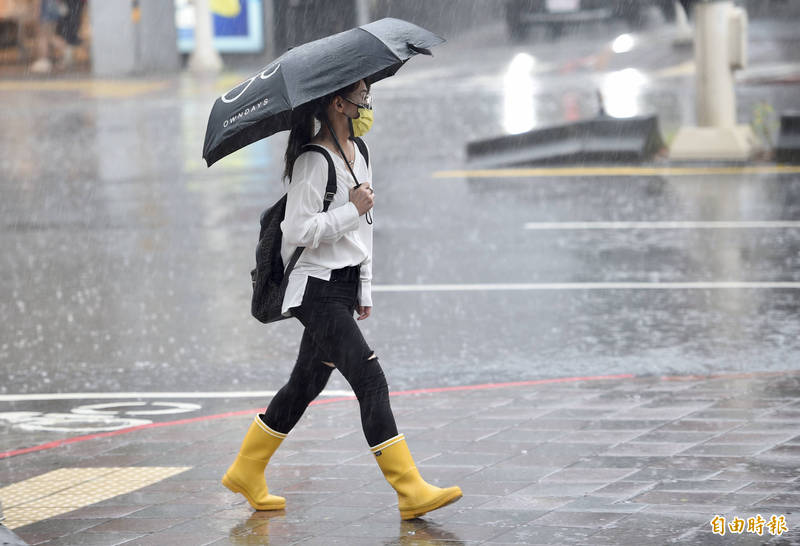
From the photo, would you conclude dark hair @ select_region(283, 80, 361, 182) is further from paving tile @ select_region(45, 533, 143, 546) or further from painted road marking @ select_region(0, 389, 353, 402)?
painted road marking @ select_region(0, 389, 353, 402)

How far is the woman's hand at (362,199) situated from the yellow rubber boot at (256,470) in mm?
961

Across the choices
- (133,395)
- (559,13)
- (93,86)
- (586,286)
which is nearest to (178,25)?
(93,86)

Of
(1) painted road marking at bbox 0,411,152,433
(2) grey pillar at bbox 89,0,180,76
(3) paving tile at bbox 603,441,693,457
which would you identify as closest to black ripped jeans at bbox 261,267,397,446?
(3) paving tile at bbox 603,441,693,457

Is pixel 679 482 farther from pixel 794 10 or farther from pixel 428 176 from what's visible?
pixel 794 10

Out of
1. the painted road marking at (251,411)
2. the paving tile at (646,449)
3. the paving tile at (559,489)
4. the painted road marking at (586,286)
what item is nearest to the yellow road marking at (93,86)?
the painted road marking at (586,286)

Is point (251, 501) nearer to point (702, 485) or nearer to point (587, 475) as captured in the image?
point (587, 475)

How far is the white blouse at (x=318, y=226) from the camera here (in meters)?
5.08

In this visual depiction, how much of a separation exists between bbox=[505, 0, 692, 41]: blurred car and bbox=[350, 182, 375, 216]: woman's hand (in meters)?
27.4

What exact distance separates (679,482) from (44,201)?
37.2 ft

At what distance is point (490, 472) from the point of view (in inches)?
224

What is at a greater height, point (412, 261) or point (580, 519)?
point (412, 261)

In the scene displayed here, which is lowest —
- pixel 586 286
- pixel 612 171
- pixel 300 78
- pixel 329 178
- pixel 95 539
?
pixel 95 539

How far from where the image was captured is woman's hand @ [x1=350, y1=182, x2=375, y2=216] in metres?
5.14

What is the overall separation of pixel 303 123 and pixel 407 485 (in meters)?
1.41
